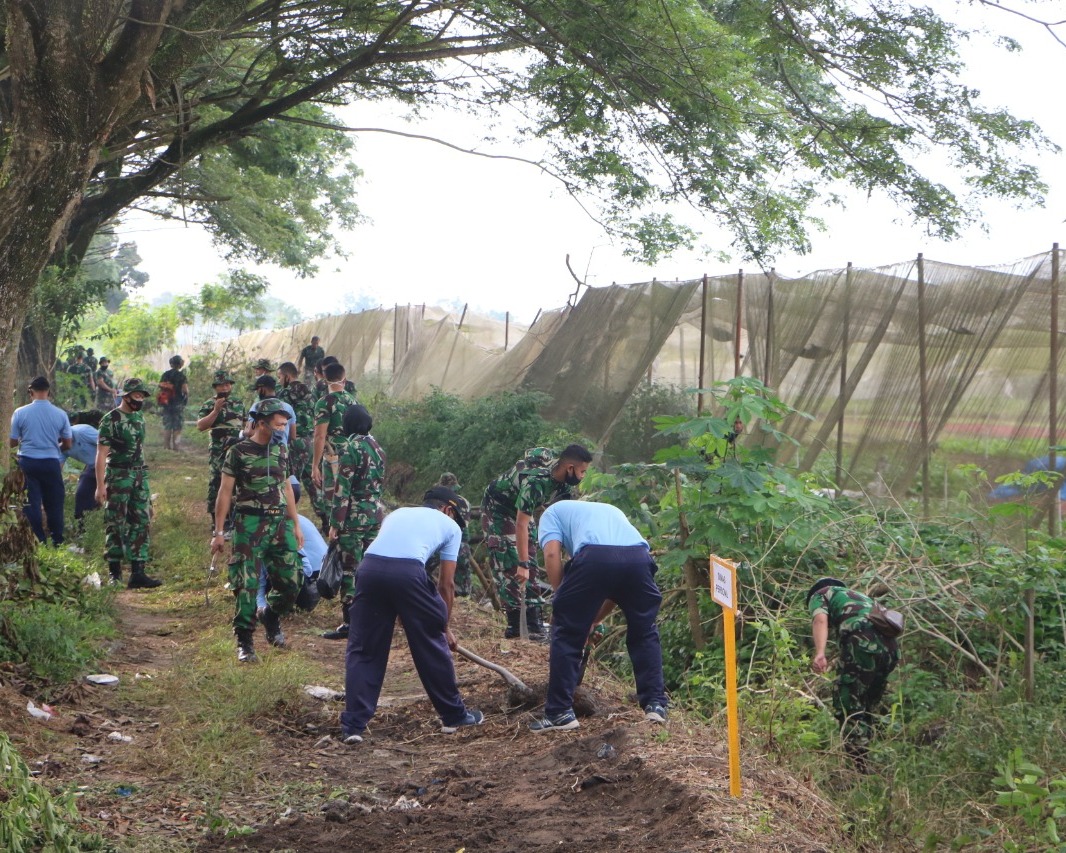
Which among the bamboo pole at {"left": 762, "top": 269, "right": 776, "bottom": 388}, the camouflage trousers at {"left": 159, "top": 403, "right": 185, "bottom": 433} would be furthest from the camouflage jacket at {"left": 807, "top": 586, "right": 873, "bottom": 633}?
the camouflage trousers at {"left": 159, "top": 403, "right": 185, "bottom": 433}

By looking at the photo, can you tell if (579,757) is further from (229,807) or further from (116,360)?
(116,360)

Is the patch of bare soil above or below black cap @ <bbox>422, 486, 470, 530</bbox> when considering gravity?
below

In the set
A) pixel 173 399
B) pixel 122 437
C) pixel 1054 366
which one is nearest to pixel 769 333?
pixel 1054 366

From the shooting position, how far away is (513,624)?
9469 mm

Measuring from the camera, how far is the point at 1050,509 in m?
8.09

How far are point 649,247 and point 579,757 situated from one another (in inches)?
328

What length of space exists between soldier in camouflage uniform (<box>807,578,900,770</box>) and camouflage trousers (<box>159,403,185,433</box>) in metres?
16.1

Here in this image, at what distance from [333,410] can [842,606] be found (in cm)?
526

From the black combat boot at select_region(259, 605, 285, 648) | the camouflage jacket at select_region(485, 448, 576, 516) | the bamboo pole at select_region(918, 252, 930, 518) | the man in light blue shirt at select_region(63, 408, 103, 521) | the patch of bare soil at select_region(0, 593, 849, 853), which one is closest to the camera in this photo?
the patch of bare soil at select_region(0, 593, 849, 853)

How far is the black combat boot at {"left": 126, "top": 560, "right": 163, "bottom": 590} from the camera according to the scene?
1118 centimetres

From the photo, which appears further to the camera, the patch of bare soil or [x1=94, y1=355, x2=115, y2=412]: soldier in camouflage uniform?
[x1=94, y1=355, x2=115, y2=412]: soldier in camouflage uniform

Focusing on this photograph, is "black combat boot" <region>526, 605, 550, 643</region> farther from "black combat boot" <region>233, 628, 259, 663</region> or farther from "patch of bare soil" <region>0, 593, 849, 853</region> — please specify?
"black combat boot" <region>233, 628, 259, 663</region>

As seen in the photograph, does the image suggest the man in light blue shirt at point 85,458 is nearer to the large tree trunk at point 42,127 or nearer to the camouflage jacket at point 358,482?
the camouflage jacket at point 358,482

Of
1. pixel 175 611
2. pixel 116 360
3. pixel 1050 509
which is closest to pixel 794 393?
pixel 1050 509
